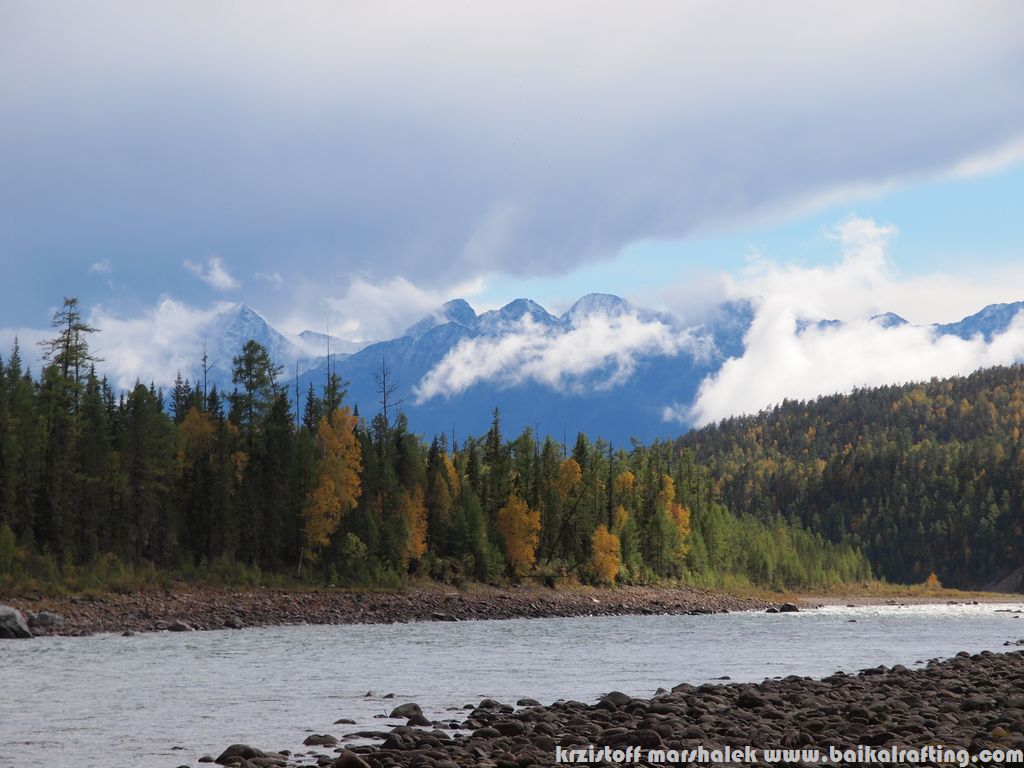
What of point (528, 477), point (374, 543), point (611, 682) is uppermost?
point (528, 477)

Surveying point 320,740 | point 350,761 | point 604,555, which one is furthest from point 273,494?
point 350,761

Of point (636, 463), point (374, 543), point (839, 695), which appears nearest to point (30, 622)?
point (374, 543)

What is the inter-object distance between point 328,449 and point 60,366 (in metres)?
24.7

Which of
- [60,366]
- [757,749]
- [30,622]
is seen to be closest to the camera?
[757,749]

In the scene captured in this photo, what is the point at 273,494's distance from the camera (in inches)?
3792

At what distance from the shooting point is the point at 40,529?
81938mm

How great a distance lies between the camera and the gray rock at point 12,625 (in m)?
59.1

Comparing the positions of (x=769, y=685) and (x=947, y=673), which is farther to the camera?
(x=947, y=673)

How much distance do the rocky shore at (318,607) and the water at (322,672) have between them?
4.88 m

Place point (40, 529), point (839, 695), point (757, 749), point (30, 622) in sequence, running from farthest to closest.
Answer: point (40, 529) < point (30, 622) < point (839, 695) < point (757, 749)

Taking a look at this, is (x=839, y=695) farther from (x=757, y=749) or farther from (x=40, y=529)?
(x=40, y=529)

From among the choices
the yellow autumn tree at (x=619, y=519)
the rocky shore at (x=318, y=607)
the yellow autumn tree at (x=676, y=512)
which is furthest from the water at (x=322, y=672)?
the yellow autumn tree at (x=676, y=512)

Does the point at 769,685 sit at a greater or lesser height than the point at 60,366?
lesser

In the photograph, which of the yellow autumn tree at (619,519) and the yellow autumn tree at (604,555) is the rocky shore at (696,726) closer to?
the yellow autumn tree at (604,555)
